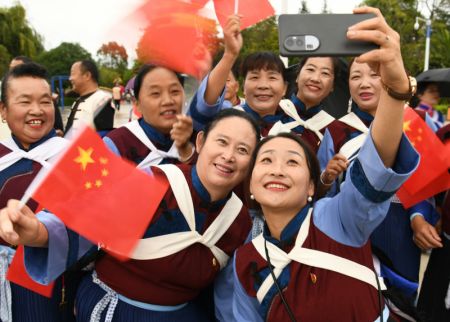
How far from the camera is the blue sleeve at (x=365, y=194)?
141 centimetres

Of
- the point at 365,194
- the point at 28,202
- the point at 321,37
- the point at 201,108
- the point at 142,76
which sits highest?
the point at 321,37

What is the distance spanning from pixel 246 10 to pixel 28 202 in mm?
1504

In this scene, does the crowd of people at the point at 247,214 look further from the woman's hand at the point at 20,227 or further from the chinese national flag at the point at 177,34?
the chinese national flag at the point at 177,34

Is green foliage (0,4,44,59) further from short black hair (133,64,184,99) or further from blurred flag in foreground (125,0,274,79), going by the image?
blurred flag in foreground (125,0,274,79)

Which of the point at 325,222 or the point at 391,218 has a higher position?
the point at 325,222

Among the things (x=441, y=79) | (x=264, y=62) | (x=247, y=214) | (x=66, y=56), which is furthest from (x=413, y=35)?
(x=247, y=214)

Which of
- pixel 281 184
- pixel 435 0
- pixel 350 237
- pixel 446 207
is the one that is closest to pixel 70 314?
pixel 281 184

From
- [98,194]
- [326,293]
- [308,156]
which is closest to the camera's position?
[326,293]

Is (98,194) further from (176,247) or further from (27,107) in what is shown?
(27,107)

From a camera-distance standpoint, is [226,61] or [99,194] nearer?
[99,194]

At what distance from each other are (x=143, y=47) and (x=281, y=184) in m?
1.01

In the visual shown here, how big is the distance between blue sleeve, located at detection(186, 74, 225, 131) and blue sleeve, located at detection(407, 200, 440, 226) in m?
1.26

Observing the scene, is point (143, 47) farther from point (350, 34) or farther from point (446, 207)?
point (446, 207)

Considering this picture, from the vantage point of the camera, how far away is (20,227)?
1594 mm
